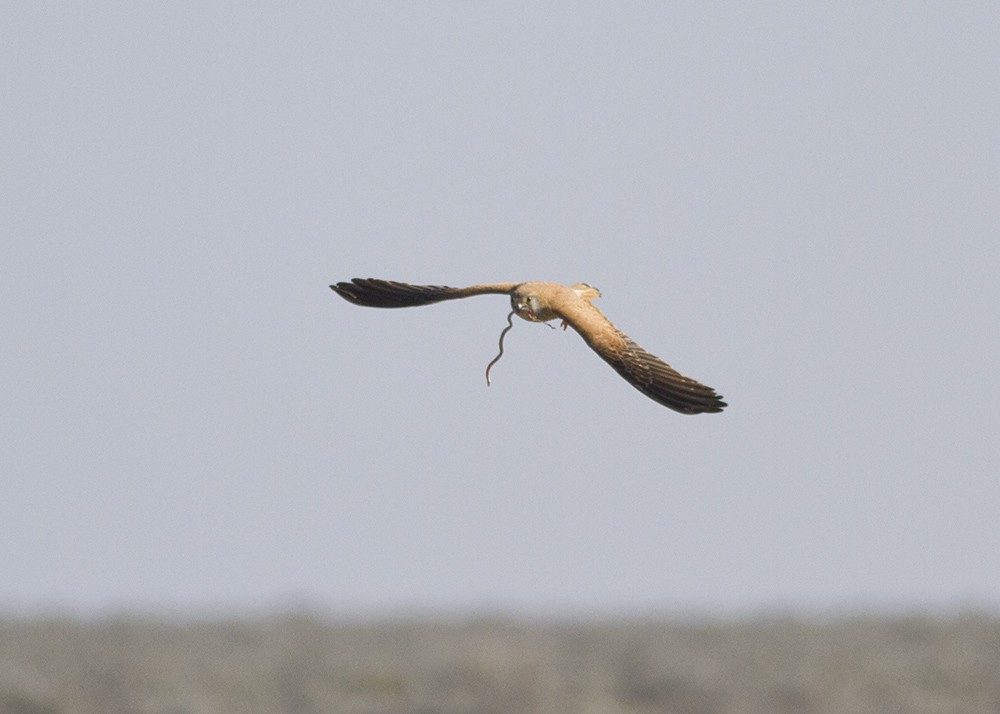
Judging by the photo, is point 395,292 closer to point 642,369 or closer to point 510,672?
point 642,369

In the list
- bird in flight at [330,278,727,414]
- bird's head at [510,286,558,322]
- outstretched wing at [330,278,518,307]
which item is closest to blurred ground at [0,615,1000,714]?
outstretched wing at [330,278,518,307]

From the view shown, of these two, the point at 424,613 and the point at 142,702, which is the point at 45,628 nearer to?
the point at 424,613

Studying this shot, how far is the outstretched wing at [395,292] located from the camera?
6.30 metres

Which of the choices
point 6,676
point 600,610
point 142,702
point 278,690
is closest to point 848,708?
point 278,690

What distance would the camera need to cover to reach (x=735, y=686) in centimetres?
2842

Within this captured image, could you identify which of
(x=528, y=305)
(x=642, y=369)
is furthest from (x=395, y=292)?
(x=642, y=369)

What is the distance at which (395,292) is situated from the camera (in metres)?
6.67

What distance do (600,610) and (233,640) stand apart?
13887 mm

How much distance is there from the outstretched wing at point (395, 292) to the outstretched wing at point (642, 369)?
414 millimetres

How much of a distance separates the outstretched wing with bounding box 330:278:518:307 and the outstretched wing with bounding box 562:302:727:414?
1.36ft

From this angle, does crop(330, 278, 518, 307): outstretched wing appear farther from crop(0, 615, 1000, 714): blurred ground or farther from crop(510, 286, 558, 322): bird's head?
crop(0, 615, 1000, 714): blurred ground

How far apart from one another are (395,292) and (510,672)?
19993 mm

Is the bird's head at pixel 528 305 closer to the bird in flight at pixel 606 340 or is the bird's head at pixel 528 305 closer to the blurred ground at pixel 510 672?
the bird in flight at pixel 606 340

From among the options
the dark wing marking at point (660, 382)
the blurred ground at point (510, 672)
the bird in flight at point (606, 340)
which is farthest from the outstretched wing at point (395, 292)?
the blurred ground at point (510, 672)
